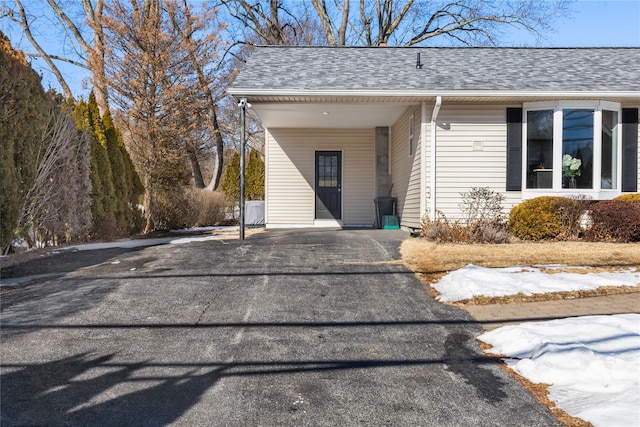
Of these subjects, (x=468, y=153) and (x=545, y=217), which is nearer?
(x=545, y=217)

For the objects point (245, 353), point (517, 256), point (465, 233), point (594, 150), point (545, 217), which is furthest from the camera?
point (594, 150)

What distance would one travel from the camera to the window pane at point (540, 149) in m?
9.89

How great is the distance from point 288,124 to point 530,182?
6477 mm

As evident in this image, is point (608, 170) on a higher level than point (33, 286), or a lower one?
higher

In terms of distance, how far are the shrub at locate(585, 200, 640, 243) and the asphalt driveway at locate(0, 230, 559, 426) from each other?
4488 millimetres

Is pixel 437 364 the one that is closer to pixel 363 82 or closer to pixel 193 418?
pixel 193 418

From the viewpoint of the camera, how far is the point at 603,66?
36.4 ft

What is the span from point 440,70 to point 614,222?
4672mm

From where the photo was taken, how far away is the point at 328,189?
47.7 feet

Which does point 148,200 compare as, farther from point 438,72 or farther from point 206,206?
point 438,72

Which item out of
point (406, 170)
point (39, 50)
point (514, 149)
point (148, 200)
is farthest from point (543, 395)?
point (39, 50)

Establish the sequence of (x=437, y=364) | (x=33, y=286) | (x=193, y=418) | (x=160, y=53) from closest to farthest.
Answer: (x=193, y=418), (x=437, y=364), (x=33, y=286), (x=160, y=53)

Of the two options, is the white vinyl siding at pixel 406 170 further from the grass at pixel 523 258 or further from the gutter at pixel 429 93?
the grass at pixel 523 258

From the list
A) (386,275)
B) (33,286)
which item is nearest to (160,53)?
(33,286)
